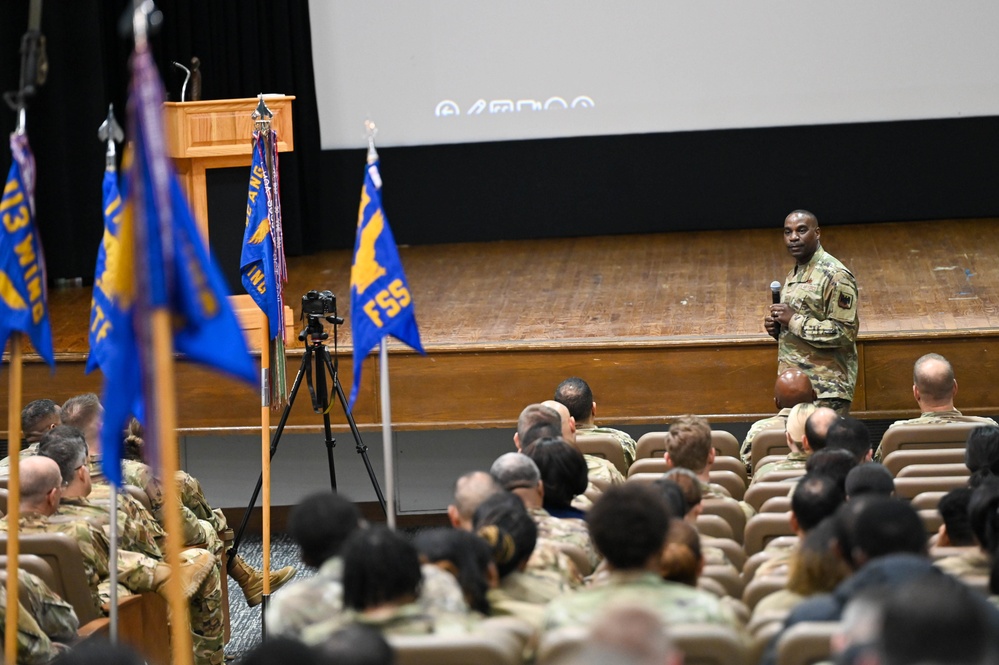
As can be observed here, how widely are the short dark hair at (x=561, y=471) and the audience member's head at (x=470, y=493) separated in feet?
1.29

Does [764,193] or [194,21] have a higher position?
[194,21]

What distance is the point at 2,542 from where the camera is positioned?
446cm

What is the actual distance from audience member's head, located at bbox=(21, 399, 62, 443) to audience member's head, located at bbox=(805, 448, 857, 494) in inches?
126

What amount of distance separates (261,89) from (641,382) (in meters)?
4.28

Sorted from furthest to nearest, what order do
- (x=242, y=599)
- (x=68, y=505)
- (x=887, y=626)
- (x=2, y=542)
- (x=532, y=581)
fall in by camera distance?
(x=242, y=599) → (x=68, y=505) → (x=2, y=542) → (x=532, y=581) → (x=887, y=626)

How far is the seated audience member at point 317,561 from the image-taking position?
307 cm

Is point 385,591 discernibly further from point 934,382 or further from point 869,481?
point 934,382

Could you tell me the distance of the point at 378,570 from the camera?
2871 millimetres

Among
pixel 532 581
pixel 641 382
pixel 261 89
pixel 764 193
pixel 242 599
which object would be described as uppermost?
pixel 261 89

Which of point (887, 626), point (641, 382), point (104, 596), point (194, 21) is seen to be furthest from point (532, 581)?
point (194, 21)

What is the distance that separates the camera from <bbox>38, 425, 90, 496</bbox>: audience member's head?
15.3 feet

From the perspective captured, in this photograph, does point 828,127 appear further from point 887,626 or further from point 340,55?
point 887,626

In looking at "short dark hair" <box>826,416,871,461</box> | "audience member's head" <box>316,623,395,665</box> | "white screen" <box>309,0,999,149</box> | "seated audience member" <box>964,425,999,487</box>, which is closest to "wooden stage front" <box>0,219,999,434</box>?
"white screen" <box>309,0,999,149</box>

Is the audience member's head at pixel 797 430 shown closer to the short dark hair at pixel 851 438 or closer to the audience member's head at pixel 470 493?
the short dark hair at pixel 851 438
